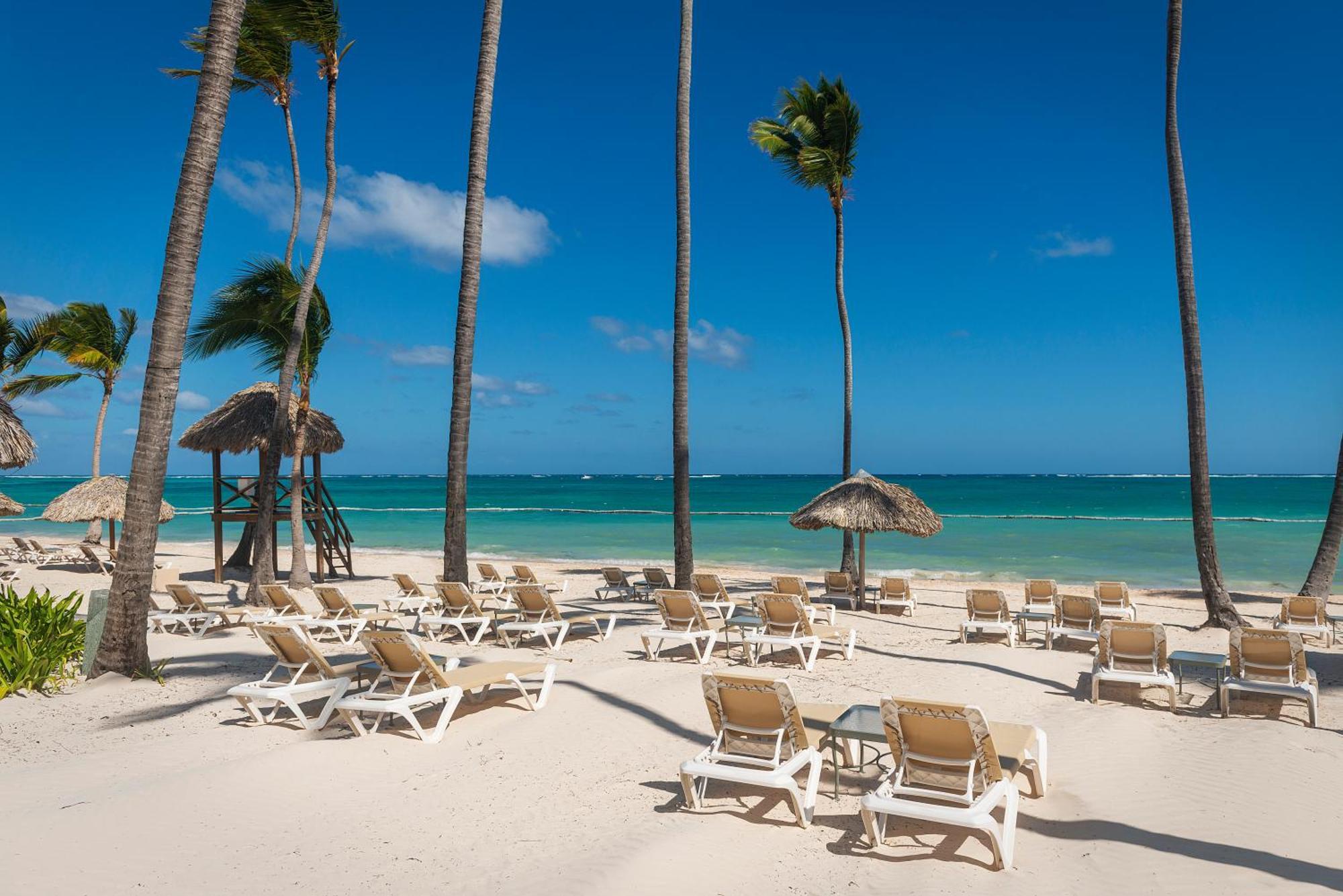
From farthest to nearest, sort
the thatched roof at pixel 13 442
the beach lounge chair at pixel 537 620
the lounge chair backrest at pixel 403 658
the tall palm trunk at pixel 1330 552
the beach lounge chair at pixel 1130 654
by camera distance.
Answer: the thatched roof at pixel 13 442 → the tall palm trunk at pixel 1330 552 → the beach lounge chair at pixel 537 620 → the beach lounge chair at pixel 1130 654 → the lounge chair backrest at pixel 403 658

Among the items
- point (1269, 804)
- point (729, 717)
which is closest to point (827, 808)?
point (729, 717)

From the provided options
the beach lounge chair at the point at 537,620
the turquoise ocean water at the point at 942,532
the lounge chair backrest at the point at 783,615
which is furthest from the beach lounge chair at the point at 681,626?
the turquoise ocean water at the point at 942,532

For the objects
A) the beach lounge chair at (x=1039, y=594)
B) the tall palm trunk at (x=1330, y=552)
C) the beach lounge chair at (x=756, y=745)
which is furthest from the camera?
the tall palm trunk at (x=1330, y=552)

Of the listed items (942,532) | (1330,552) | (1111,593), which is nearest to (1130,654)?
(1111,593)

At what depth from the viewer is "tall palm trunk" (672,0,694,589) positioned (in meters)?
13.4

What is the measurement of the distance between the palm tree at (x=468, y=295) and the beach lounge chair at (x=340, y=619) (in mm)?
1245

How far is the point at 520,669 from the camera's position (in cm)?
699

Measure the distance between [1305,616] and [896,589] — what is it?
5.32 meters

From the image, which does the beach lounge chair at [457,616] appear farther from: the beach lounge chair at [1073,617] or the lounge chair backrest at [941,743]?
the beach lounge chair at [1073,617]

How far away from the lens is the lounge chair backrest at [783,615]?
9094 mm

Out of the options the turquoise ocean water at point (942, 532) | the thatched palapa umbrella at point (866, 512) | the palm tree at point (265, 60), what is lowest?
the turquoise ocean water at point (942, 532)

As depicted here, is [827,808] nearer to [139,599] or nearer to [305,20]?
[139,599]

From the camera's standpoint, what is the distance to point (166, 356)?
7789 millimetres

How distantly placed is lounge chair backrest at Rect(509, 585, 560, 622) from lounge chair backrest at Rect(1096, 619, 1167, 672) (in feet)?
19.5
